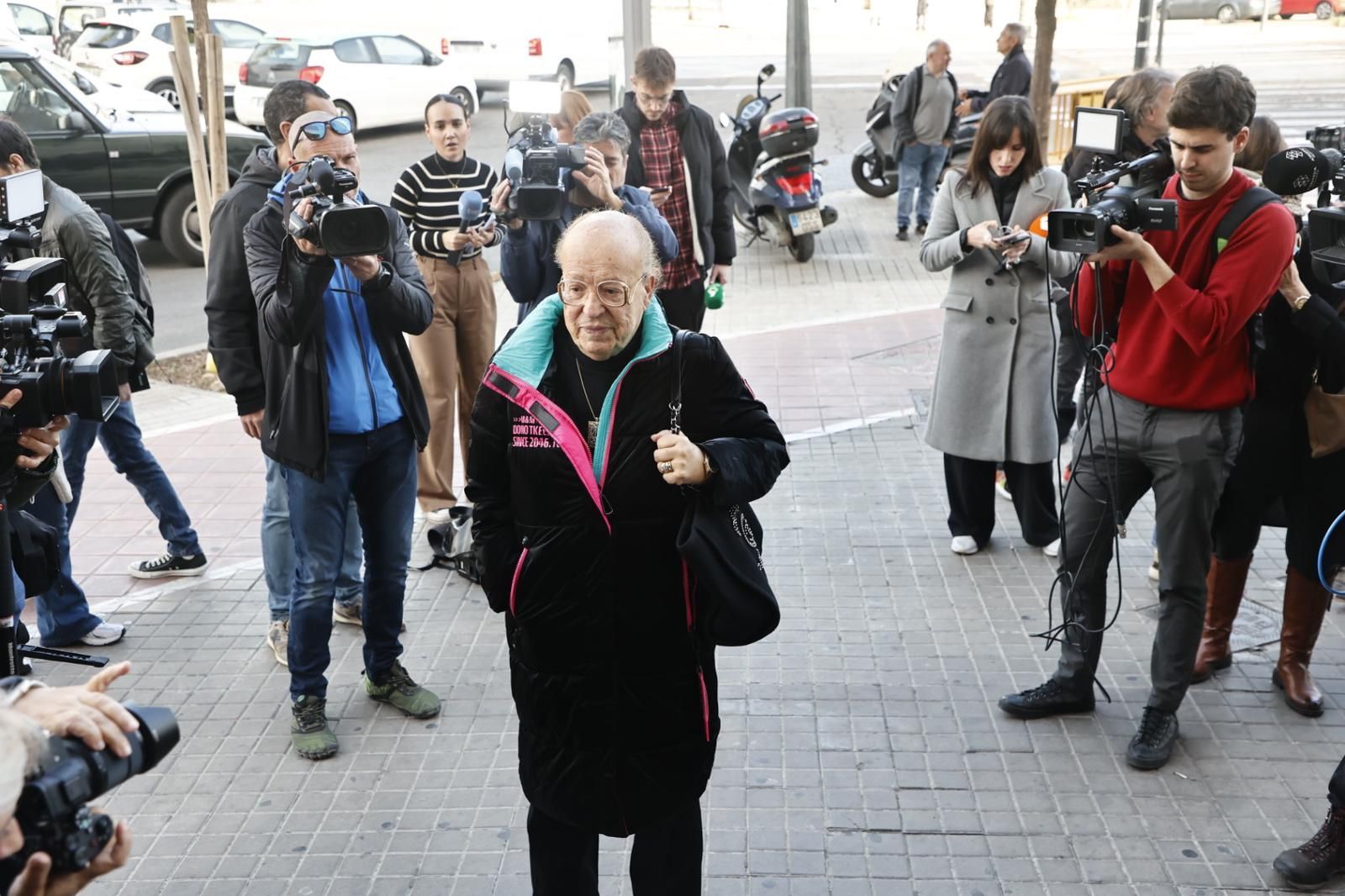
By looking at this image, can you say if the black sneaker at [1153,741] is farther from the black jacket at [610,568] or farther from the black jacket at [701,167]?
the black jacket at [701,167]

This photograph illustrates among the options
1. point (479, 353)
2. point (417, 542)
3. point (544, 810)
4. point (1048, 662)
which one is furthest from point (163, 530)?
point (1048, 662)

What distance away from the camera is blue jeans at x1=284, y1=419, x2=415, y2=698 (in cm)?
455

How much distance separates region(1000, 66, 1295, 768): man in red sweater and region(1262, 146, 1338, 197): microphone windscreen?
6.2 inches

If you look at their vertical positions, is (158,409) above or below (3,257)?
below

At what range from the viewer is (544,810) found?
3.30 m

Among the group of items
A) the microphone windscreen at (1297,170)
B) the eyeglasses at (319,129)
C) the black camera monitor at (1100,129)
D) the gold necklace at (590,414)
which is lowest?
the gold necklace at (590,414)

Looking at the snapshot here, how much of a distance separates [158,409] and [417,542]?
127 inches

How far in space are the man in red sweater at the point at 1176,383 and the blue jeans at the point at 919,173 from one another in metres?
9.01

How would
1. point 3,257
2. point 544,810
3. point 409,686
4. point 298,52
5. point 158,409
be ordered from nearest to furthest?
point 544,810
point 3,257
point 409,686
point 158,409
point 298,52

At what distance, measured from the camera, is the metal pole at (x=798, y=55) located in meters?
15.0

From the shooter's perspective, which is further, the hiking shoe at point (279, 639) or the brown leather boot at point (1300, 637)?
the hiking shoe at point (279, 639)

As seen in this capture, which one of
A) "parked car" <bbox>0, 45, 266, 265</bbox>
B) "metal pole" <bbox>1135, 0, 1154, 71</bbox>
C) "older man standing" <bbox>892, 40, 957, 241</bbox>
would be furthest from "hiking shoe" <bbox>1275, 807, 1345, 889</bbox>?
"metal pole" <bbox>1135, 0, 1154, 71</bbox>

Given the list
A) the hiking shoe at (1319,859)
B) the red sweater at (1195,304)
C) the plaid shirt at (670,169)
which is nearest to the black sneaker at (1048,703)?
the hiking shoe at (1319,859)

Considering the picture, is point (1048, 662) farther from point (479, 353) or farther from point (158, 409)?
point (158, 409)
